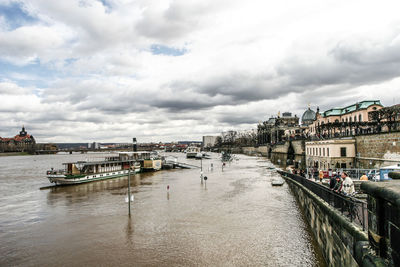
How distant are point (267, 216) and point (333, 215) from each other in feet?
39.4

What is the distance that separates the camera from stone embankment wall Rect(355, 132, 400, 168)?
29.8m

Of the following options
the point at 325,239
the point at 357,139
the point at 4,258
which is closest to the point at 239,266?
the point at 325,239

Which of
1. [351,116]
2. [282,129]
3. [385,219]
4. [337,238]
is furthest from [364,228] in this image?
[282,129]

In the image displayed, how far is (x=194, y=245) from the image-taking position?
697 inches

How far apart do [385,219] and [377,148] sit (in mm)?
33964

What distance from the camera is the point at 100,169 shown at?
189ft

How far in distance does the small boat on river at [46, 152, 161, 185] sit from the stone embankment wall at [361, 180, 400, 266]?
3297 cm

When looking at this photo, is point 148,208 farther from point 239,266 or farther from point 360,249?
point 360,249

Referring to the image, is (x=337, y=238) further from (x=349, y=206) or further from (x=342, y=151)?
(x=342, y=151)

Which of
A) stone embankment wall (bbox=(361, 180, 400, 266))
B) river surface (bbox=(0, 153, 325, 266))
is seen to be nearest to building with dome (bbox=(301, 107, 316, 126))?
river surface (bbox=(0, 153, 325, 266))

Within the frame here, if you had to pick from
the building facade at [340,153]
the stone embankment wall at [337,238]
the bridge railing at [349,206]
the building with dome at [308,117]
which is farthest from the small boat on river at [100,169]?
the building with dome at [308,117]

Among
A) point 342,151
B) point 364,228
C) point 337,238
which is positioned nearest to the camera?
point 364,228

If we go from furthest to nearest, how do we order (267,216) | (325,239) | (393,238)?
(267,216) → (325,239) → (393,238)

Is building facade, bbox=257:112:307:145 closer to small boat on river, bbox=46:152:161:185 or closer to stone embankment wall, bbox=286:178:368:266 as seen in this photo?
small boat on river, bbox=46:152:161:185
